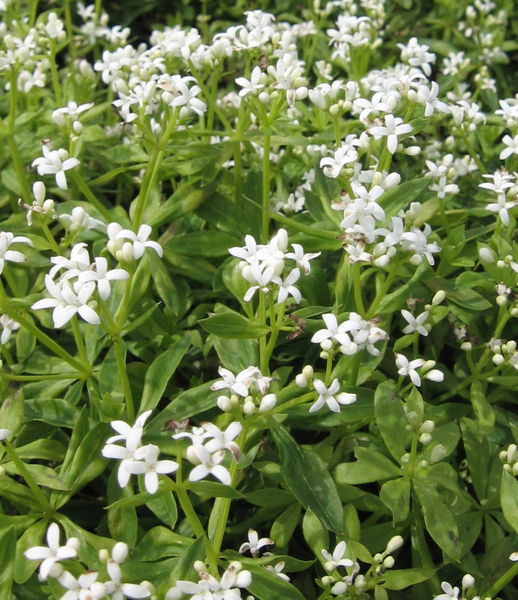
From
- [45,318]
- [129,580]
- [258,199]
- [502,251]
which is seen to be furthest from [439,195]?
[129,580]

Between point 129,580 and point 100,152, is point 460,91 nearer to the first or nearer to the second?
point 100,152

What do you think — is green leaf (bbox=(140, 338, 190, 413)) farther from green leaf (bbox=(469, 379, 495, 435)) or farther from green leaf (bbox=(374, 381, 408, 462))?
green leaf (bbox=(469, 379, 495, 435))

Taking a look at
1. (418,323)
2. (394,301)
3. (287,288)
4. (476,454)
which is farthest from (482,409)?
(287,288)

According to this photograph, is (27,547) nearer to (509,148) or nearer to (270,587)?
(270,587)

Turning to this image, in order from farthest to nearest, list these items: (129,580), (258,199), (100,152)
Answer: (100,152)
(258,199)
(129,580)

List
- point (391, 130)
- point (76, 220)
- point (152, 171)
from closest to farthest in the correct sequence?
point (76, 220) → point (391, 130) → point (152, 171)

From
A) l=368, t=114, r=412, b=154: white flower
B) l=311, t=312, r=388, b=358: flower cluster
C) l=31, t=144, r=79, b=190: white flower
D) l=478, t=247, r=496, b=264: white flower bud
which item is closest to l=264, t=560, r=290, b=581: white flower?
l=311, t=312, r=388, b=358: flower cluster
